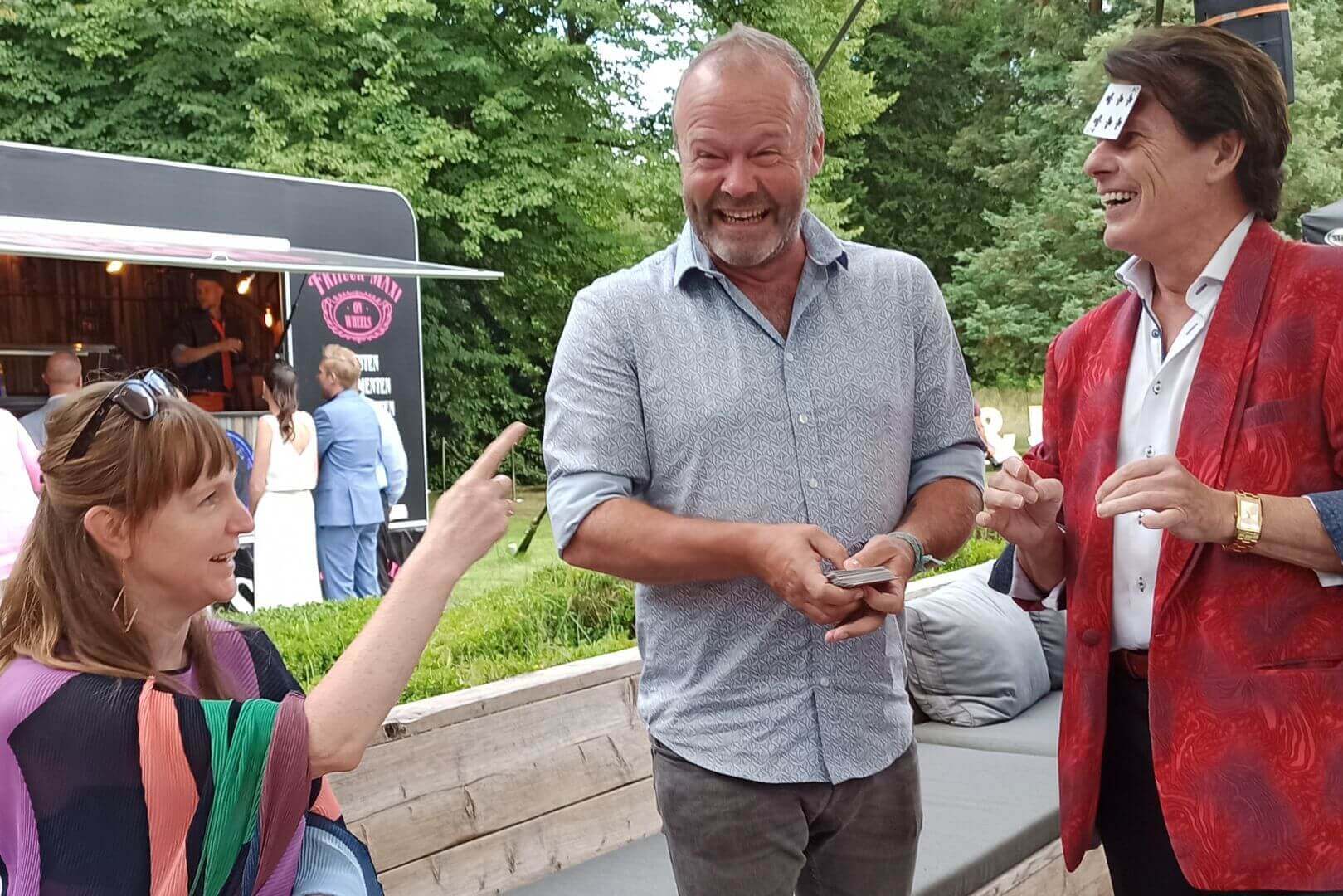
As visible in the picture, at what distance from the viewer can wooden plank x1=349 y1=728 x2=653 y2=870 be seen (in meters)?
2.60

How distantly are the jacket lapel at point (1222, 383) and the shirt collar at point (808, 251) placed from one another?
53 cm

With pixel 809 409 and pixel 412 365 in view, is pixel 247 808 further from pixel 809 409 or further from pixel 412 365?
pixel 412 365

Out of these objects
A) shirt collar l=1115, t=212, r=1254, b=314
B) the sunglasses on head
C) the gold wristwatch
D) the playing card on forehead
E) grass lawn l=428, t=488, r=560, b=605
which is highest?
the playing card on forehead

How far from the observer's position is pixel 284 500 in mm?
8508

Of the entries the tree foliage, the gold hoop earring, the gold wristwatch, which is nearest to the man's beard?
the gold wristwatch

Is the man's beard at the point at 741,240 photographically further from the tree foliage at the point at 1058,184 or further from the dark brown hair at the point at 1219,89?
the tree foliage at the point at 1058,184

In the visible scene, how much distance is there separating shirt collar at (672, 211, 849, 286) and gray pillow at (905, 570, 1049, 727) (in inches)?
97.6

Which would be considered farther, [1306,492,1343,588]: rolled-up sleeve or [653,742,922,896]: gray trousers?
[653,742,922,896]: gray trousers

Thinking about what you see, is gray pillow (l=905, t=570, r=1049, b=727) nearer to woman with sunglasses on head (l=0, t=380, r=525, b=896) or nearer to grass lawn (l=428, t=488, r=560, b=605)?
woman with sunglasses on head (l=0, t=380, r=525, b=896)

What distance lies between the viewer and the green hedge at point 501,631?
3.43 metres

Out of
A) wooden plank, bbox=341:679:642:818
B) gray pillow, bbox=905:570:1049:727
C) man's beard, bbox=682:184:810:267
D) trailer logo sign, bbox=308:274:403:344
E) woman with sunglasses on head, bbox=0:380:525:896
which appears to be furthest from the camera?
trailer logo sign, bbox=308:274:403:344

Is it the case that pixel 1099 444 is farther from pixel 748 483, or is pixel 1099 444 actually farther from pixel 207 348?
pixel 207 348

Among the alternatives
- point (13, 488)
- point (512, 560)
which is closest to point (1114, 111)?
point (13, 488)

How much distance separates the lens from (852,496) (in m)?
1.81
